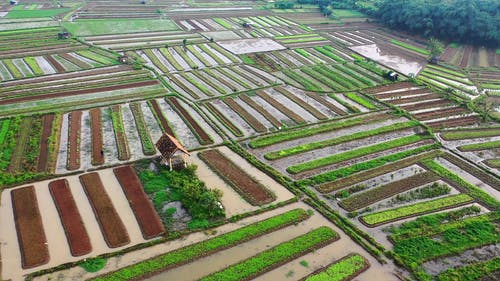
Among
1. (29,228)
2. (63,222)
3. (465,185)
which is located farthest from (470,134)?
(29,228)

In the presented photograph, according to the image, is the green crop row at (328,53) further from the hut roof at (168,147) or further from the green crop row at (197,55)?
the hut roof at (168,147)

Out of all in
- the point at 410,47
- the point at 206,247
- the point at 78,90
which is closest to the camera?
the point at 206,247

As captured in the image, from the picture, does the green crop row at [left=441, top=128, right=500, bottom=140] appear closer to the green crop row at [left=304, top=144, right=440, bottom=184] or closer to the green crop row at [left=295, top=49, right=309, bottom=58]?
the green crop row at [left=304, top=144, right=440, bottom=184]

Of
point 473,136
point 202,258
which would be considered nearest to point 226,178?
point 202,258

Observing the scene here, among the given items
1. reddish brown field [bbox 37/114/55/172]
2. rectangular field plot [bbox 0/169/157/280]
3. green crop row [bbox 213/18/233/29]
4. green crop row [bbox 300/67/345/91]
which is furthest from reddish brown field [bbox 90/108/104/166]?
green crop row [bbox 213/18/233/29]

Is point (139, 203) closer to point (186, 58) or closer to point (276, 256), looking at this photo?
point (276, 256)

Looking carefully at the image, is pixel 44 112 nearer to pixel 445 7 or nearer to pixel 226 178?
pixel 226 178
